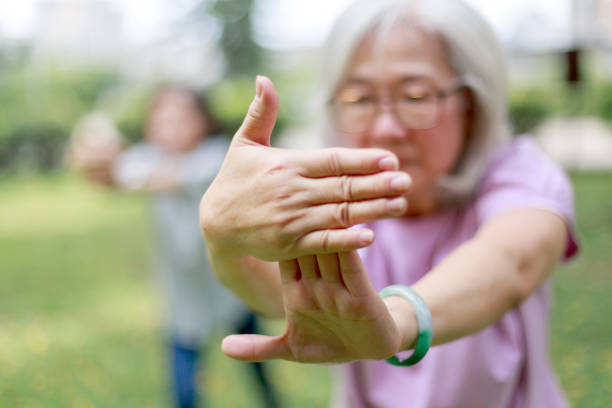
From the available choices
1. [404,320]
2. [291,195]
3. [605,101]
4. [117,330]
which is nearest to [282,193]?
[291,195]

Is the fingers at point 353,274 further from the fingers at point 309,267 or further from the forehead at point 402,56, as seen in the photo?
the forehead at point 402,56

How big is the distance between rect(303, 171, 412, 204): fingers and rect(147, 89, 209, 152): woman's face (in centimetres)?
281

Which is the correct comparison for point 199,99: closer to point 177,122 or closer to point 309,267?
point 177,122

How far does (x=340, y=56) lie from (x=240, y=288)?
Answer: 0.66 meters

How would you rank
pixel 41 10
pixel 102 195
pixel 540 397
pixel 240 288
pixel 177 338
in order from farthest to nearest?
pixel 41 10, pixel 102 195, pixel 177 338, pixel 540 397, pixel 240 288

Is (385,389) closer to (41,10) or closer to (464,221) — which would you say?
(464,221)

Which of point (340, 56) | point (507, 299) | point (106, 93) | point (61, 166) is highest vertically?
point (340, 56)

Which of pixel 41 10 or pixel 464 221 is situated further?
pixel 41 10

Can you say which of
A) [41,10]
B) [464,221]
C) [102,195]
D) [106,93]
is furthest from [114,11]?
Answer: [464,221]

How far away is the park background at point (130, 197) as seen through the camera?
478 cm

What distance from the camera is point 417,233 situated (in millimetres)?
1716

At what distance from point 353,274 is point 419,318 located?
256 millimetres

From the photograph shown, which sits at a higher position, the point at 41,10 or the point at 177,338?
the point at 41,10

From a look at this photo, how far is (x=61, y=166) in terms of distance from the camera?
63.3 feet
